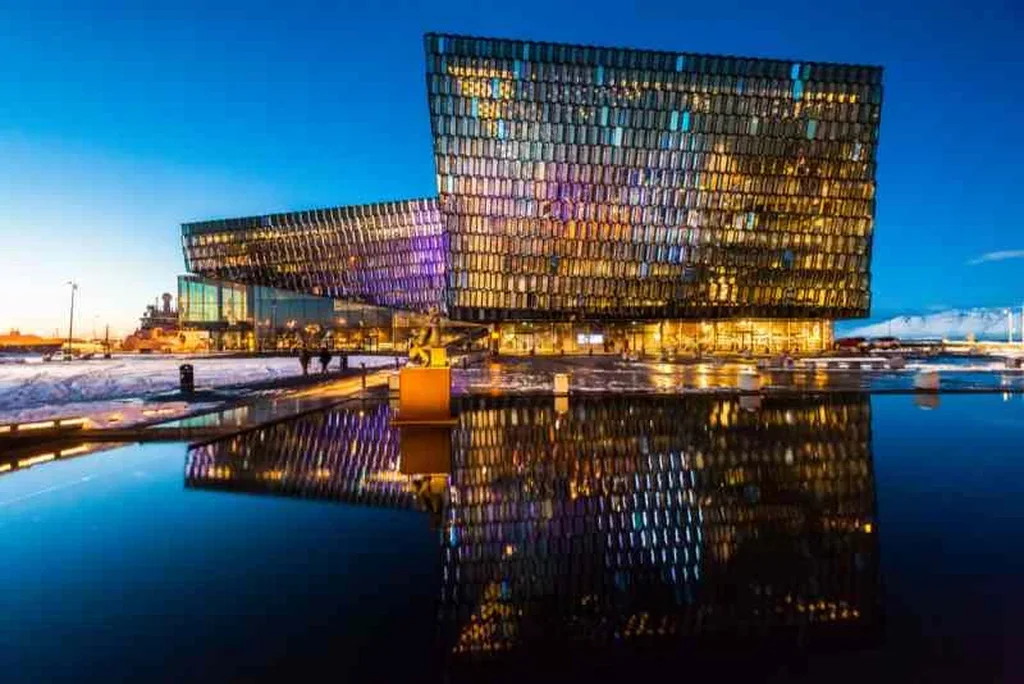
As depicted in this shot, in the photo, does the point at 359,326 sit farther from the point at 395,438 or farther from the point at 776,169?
the point at 395,438

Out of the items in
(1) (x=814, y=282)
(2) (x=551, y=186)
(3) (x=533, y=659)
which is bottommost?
(3) (x=533, y=659)

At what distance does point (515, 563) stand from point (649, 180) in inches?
3049

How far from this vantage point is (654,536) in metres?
8.27

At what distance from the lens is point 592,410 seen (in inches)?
839

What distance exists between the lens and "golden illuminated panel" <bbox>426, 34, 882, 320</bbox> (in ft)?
246

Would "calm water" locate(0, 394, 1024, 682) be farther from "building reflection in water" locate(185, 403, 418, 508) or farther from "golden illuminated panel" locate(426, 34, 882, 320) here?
"golden illuminated panel" locate(426, 34, 882, 320)

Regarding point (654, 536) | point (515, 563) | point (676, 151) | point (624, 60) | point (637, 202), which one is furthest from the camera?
point (676, 151)

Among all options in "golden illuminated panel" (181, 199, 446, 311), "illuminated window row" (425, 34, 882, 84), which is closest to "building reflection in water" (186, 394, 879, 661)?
"illuminated window row" (425, 34, 882, 84)

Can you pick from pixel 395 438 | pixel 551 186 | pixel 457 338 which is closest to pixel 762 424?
pixel 395 438

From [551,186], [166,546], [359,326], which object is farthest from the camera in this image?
[359,326]

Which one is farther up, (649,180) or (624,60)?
(624,60)

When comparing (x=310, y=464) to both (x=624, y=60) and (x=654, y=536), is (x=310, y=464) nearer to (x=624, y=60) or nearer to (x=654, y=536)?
(x=654, y=536)

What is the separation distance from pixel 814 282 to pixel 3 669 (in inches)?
3584

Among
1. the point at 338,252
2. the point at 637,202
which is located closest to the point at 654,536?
the point at 637,202
